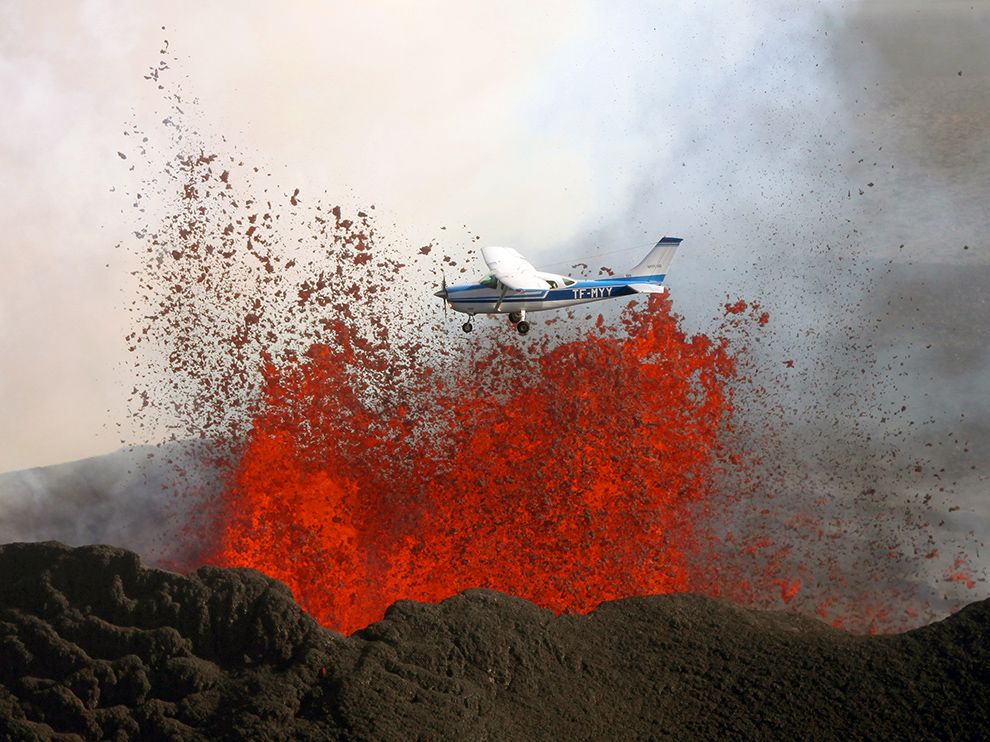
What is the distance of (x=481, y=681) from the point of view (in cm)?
2977

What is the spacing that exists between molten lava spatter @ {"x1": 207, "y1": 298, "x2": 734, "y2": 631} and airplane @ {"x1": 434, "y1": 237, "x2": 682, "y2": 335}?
3950 millimetres

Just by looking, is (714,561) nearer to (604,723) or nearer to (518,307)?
(518,307)

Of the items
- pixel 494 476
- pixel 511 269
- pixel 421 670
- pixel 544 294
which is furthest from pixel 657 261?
pixel 421 670

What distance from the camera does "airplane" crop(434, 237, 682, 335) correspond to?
132 ft

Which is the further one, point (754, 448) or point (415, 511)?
point (754, 448)

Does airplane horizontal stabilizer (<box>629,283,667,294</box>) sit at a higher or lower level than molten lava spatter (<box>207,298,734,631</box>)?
higher

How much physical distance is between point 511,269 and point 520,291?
3.78ft

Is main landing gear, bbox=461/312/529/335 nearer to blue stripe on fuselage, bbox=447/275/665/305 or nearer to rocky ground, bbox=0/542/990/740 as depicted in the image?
blue stripe on fuselage, bbox=447/275/665/305

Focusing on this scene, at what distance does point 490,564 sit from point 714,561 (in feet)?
26.1

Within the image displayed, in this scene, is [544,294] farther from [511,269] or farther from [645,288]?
[645,288]

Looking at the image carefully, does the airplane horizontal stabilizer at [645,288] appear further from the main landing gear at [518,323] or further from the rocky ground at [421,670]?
the rocky ground at [421,670]

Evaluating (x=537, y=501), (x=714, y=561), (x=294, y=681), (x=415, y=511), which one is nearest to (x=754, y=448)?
(x=714, y=561)

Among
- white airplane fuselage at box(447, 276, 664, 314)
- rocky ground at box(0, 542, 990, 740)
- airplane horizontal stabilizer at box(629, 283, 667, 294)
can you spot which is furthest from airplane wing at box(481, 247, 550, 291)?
rocky ground at box(0, 542, 990, 740)

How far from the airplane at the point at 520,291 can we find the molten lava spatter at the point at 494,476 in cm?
395
